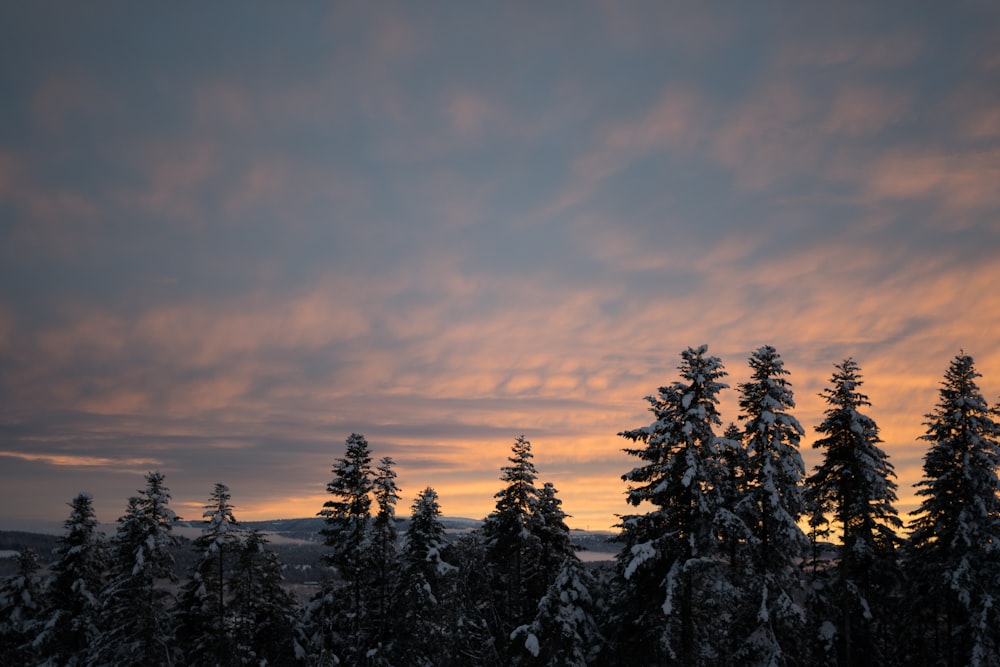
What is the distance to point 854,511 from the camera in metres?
29.6

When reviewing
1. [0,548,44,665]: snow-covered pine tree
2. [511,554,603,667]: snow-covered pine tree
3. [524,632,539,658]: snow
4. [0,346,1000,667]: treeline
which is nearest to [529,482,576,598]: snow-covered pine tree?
[0,346,1000,667]: treeline

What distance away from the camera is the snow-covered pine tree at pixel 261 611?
1526 inches

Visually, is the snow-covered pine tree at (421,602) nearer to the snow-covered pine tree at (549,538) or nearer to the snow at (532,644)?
the snow-covered pine tree at (549,538)

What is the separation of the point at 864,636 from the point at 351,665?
2915cm

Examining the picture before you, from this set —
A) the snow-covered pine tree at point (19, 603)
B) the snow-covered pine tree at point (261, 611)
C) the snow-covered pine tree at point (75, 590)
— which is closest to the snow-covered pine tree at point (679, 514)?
the snow-covered pine tree at point (261, 611)

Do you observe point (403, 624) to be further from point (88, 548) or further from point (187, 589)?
point (88, 548)

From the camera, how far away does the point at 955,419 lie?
2936cm

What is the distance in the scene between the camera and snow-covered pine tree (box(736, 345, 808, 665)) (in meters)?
25.2

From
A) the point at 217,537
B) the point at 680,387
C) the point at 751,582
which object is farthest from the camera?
the point at 217,537

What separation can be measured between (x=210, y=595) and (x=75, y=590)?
8.13 m

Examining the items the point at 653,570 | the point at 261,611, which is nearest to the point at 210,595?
the point at 261,611

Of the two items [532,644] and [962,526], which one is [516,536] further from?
[962,526]

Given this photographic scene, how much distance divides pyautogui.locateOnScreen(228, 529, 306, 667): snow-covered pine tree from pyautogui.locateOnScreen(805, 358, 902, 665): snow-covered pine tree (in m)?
30.8

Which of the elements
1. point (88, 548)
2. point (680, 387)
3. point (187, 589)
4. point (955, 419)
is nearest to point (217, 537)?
point (187, 589)
